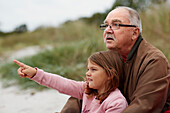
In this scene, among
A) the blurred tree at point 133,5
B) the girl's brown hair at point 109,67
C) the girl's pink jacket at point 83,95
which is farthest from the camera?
the blurred tree at point 133,5

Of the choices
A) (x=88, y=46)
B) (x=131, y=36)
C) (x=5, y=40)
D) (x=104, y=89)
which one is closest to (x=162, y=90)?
(x=104, y=89)

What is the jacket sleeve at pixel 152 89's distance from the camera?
191cm

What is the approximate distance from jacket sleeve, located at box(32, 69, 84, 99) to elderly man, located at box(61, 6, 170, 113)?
186 mm

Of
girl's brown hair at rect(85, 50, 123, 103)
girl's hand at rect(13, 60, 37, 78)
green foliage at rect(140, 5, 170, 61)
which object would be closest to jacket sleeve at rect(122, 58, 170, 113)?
girl's brown hair at rect(85, 50, 123, 103)

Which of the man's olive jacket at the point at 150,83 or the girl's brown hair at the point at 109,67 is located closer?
the man's olive jacket at the point at 150,83

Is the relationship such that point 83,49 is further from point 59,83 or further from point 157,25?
point 59,83

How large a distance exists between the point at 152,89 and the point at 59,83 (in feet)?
3.57

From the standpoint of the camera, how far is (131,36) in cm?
252

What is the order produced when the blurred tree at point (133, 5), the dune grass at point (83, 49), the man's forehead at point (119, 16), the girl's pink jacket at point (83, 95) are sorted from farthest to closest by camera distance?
the blurred tree at point (133, 5) < the dune grass at point (83, 49) < the man's forehead at point (119, 16) < the girl's pink jacket at point (83, 95)

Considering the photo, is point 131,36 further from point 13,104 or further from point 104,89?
point 13,104

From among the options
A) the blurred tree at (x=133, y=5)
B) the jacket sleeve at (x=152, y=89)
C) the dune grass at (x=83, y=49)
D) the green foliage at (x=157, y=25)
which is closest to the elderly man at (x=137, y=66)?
the jacket sleeve at (x=152, y=89)

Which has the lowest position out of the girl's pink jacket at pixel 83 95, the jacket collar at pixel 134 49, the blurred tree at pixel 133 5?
the girl's pink jacket at pixel 83 95

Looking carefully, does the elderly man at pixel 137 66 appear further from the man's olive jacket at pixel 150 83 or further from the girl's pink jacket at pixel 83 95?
the girl's pink jacket at pixel 83 95

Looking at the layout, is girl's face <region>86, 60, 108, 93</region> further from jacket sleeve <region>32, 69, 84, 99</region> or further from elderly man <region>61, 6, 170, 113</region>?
jacket sleeve <region>32, 69, 84, 99</region>
